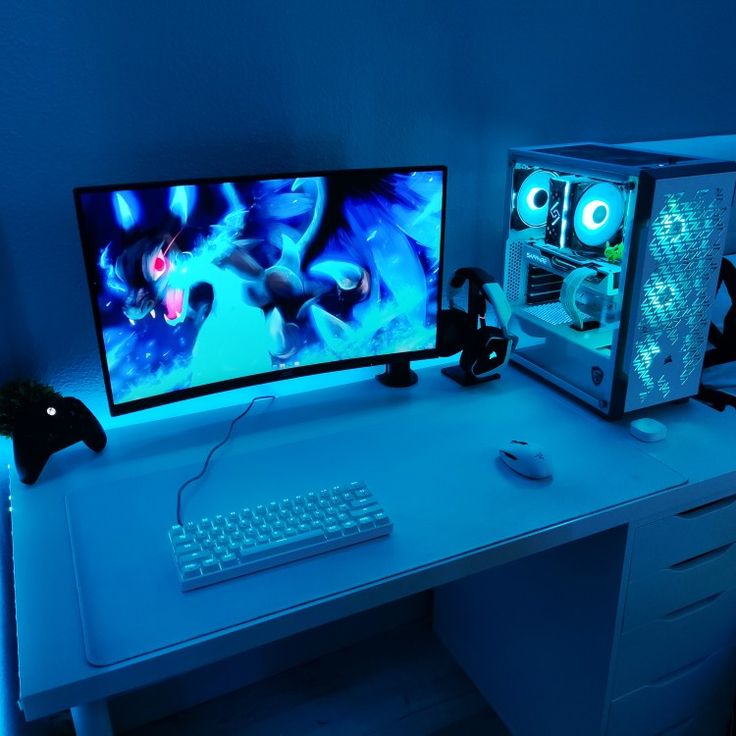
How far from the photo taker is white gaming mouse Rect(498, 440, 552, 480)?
1143 mm

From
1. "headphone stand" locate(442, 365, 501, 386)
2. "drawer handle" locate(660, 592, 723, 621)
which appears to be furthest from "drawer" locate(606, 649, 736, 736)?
"headphone stand" locate(442, 365, 501, 386)

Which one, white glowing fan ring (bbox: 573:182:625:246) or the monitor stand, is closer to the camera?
white glowing fan ring (bbox: 573:182:625:246)

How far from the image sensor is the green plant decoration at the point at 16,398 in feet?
3.96

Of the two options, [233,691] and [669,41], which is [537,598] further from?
[669,41]

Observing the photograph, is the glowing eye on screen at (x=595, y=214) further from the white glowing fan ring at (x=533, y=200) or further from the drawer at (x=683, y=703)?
the drawer at (x=683, y=703)

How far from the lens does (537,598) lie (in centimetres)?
143

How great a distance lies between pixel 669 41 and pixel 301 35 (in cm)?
92

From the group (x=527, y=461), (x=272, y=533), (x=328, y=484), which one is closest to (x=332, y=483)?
(x=328, y=484)

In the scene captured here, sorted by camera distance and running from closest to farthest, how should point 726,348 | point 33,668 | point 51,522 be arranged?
point 33,668 → point 51,522 → point 726,348

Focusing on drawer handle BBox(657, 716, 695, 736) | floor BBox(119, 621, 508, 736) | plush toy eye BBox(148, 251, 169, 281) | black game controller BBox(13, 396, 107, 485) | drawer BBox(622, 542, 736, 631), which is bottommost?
floor BBox(119, 621, 508, 736)

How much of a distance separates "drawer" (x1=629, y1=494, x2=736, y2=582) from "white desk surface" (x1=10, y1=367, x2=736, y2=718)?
53mm

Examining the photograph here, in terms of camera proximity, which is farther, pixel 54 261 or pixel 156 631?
pixel 54 261

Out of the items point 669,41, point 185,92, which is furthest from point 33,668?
point 669,41

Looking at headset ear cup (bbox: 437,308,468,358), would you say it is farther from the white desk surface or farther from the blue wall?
the blue wall
